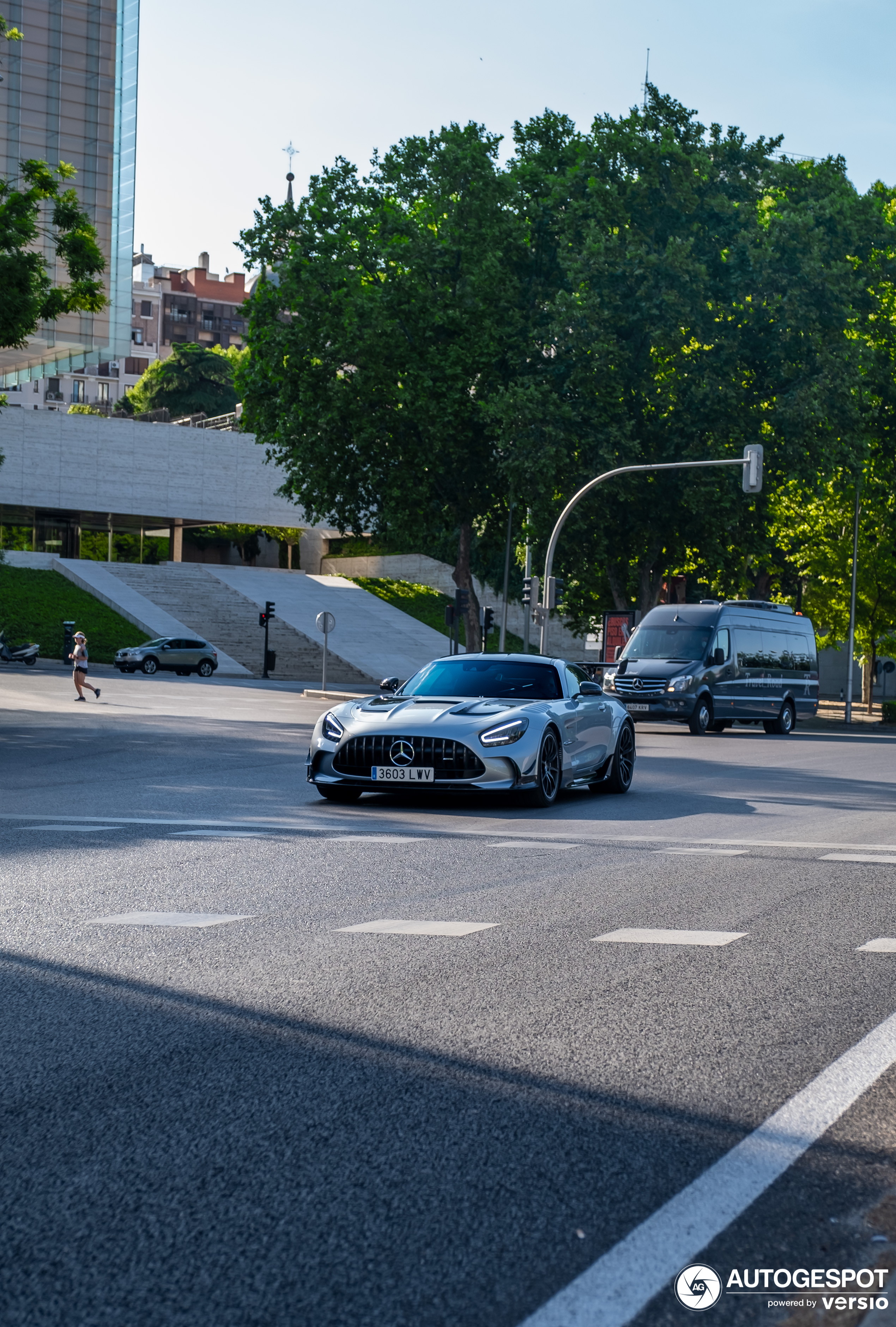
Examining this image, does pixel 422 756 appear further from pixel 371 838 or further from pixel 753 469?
pixel 753 469

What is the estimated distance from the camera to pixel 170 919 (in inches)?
276

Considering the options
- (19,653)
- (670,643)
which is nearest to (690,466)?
(670,643)

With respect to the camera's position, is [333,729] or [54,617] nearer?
[333,729]

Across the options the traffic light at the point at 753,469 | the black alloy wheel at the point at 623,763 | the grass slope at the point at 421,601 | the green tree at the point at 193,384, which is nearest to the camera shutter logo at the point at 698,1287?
the black alloy wheel at the point at 623,763

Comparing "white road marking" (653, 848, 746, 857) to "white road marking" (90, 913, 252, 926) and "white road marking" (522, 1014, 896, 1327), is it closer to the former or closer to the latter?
"white road marking" (90, 913, 252, 926)

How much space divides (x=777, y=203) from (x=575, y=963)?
144ft

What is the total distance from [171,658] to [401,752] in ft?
141

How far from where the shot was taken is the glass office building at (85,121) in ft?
236

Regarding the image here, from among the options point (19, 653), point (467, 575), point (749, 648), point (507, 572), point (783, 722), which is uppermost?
point (507, 572)

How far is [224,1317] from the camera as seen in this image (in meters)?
2.68

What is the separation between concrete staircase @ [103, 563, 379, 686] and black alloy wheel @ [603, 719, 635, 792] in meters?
40.3

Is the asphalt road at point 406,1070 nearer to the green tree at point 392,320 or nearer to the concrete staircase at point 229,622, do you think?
the green tree at point 392,320

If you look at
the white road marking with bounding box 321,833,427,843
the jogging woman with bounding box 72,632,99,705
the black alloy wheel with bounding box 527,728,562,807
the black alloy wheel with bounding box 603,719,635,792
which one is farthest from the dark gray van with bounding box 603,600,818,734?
the white road marking with bounding box 321,833,427,843

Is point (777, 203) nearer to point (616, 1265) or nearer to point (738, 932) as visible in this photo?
point (738, 932)
